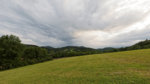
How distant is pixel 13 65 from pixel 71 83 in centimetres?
2997

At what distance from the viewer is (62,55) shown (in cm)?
4931

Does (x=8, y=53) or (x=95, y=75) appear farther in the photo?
(x=8, y=53)

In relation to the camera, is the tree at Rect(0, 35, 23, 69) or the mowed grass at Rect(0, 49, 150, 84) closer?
the mowed grass at Rect(0, 49, 150, 84)

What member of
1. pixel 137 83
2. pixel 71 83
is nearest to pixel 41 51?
pixel 71 83

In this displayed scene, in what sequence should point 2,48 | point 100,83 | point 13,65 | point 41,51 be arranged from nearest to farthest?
point 100,83, point 2,48, point 13,65, point 41,51

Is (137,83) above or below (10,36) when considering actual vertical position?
below

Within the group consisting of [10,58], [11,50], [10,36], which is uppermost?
[10,36]

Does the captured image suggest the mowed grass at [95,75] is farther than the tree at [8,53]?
No

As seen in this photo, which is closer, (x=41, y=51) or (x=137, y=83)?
(x=137, y=83)

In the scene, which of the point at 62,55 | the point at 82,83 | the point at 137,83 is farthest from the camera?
the point at 62,55

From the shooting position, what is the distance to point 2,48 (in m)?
21.8

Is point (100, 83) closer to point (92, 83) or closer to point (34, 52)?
point (92, 83)

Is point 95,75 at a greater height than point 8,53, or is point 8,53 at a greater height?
point 8,53

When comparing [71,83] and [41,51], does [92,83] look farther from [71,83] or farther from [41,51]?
[41,51]
